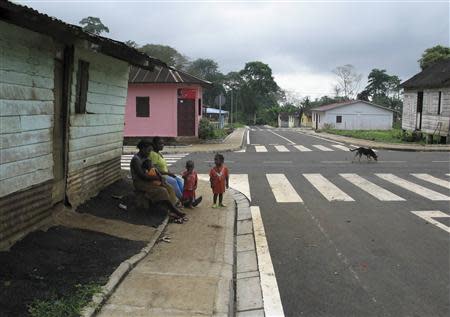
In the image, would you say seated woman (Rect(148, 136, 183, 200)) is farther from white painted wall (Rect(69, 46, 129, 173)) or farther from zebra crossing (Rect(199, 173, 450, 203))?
zebra crossing (Rect(199, 173, 450, 203))

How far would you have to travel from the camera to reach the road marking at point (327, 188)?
38.4ft

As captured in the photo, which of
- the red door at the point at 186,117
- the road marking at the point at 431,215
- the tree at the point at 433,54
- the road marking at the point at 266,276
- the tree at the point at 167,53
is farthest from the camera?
the tree at the point at 167,53

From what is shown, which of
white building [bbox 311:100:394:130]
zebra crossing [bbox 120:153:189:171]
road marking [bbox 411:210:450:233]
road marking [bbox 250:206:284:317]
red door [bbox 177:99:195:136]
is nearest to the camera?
road marking [bbox 250:206:284:317]

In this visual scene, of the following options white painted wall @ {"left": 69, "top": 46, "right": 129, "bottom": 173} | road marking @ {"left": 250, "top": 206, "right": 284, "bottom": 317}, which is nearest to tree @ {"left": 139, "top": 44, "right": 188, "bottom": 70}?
white painted wall @ {"left": 69, "top": 46, "right": 129, "bottom": 173}

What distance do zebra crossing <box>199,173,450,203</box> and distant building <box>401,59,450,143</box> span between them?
18.0 metres

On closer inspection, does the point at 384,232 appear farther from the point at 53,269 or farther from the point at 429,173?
the point at 429,173

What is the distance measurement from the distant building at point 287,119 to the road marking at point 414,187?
91440 mm

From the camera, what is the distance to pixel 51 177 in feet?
23.0

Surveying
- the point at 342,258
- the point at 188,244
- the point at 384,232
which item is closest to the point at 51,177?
the point at 188,244

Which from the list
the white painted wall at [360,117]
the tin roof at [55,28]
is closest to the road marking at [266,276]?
the tin roof at [55,28]

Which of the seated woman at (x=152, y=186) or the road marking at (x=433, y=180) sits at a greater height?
the seated woman at (x=152, y=186)

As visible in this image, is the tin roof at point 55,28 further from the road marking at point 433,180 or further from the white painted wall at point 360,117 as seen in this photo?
the white painted wall at point 360,117

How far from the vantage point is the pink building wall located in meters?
26.7

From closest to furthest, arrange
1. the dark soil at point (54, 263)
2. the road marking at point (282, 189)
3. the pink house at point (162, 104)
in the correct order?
the dark soil at point (54, 263) < the road marking at point (282, 189) < the pink house at point (162, 104)
